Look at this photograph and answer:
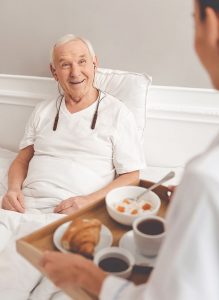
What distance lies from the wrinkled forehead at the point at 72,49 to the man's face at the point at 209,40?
4.01 feet

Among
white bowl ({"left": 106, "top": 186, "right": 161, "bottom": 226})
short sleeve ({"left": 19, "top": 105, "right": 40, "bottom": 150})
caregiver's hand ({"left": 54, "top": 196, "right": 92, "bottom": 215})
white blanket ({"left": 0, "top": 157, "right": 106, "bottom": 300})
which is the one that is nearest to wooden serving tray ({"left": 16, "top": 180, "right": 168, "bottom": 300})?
white bowl ({"left": 106, "top": 186, "right": 161, "bottom": 226})

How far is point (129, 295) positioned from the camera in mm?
840

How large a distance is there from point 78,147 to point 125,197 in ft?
2.37

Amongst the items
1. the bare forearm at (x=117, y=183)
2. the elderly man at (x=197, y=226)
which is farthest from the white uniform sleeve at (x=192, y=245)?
the bare forearm at (x=117, y=183)

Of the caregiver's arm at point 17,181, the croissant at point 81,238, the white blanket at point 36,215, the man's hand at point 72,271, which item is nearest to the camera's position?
the man's hand at point 72,271

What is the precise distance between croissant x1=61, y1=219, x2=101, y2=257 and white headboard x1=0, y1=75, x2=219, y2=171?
4.27ft

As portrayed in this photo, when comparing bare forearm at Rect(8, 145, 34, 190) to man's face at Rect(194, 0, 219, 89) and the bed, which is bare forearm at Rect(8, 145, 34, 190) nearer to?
the bed

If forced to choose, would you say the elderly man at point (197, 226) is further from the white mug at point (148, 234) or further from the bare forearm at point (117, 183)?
the bare forearm at point (117, 183)

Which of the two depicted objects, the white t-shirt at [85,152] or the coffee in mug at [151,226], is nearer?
the coffee in mug at [151,226]

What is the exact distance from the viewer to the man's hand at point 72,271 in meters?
0.89

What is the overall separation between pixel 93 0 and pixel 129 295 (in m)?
1.77

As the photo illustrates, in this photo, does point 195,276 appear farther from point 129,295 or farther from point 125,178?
point 125,178

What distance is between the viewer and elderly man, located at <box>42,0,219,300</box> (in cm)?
67

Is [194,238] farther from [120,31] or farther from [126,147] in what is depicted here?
[120,31]
